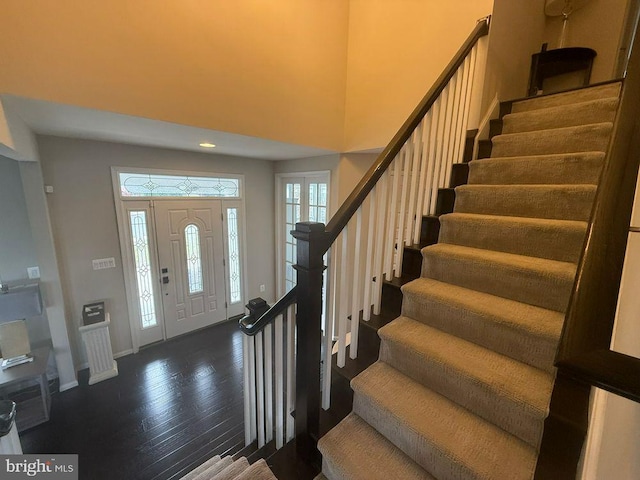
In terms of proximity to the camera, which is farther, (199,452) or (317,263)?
(199,452)

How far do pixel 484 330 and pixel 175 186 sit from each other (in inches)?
150

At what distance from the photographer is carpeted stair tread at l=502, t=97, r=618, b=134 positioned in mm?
1835

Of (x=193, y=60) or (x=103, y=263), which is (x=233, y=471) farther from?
(x=103, y=263)

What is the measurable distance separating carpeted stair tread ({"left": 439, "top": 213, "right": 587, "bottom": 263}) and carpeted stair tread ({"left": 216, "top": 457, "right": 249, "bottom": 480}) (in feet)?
5.90

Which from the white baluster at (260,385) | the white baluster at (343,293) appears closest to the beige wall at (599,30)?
the white baluster at (343,293)

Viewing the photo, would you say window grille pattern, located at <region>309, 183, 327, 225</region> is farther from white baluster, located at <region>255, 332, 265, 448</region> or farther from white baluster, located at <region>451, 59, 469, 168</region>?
white baluster, located at <region>255, 332, 265, 448</region>

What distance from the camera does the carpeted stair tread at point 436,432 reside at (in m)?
0.96

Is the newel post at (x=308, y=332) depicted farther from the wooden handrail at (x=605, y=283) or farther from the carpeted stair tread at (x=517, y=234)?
the carpeted stair tread at (x=517, y=234)

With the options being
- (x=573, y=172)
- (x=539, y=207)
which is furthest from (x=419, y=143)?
(x=573, y=172)

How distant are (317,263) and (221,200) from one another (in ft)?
10.8

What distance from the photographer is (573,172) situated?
1570mm

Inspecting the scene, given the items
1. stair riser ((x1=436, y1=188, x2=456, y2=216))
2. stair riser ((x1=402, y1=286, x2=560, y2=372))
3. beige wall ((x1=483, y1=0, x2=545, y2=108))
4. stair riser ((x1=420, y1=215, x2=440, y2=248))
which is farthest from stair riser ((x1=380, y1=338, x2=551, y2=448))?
beige wall ((x1=483, y1=0, x2=545, y2=108))

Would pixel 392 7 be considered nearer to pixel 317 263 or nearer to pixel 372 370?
pixel 317 263

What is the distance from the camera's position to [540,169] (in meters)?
1.70
